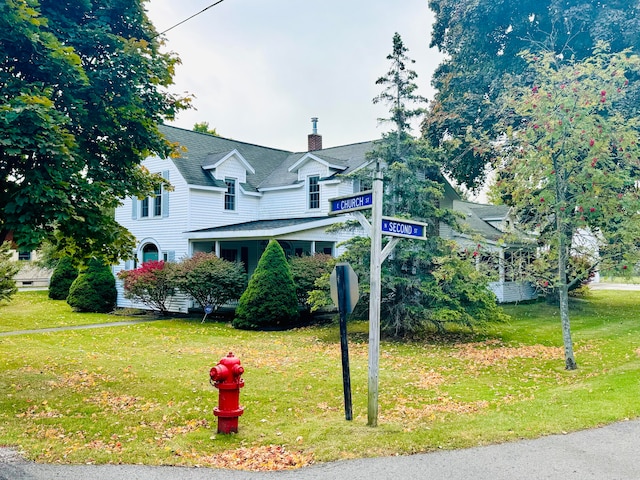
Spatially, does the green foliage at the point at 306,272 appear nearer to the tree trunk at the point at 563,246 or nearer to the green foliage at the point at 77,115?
the green foliage at the point at 77,115

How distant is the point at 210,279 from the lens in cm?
1800

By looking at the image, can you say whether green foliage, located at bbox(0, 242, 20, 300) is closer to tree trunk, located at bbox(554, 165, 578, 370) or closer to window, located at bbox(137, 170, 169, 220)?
window, located at bbox(137, 170, 169, 220)

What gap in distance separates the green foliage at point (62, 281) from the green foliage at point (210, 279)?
1072 cm

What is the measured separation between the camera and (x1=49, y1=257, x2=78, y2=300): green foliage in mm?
26094

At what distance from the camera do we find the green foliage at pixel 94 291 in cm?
2138

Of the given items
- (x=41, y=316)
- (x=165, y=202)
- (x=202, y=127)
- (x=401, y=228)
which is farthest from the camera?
(x=202, y=127)

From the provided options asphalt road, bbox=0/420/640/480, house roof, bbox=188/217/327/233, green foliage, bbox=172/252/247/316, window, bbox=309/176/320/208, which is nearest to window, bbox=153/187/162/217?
house roof, bbox=188/217/327/233

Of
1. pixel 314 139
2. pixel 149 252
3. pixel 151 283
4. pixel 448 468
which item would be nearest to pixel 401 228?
pixel 448 468

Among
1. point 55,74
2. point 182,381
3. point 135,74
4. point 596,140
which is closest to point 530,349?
point 596,140

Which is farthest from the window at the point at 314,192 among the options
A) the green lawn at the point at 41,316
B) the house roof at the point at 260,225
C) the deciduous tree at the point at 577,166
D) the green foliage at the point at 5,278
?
the deciduous tree at the point at 577,166

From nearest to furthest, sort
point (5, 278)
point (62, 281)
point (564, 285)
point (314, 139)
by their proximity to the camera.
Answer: point (564, 285)
point (5, 278)
point (62, 281)
point (314, 139)

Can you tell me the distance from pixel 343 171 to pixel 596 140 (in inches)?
514

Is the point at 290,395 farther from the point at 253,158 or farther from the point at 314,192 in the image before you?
the point at 253,158

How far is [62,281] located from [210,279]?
12426 millimetres
